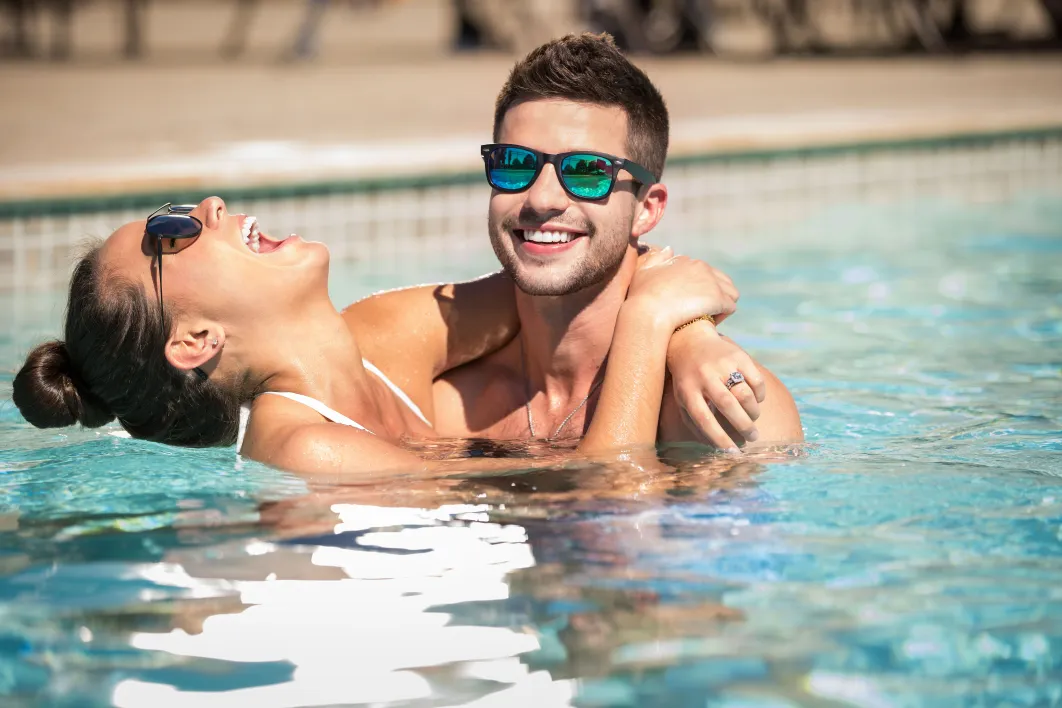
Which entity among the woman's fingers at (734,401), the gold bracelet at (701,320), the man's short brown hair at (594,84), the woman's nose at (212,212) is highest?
the man's short brown hair at (594,84)

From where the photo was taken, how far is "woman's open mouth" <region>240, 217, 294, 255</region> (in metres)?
3.25

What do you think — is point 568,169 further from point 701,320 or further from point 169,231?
point 169,231

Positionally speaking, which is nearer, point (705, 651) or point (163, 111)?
point (705, 651)

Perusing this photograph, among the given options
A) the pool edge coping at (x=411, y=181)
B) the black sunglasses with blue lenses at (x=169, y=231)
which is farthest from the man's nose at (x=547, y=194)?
the pool edge coping at (x=411, y=181)

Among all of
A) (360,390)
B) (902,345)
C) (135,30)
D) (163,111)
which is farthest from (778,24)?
(360,390)

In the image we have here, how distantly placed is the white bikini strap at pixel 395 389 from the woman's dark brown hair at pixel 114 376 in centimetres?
41

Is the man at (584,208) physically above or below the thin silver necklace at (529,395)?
above

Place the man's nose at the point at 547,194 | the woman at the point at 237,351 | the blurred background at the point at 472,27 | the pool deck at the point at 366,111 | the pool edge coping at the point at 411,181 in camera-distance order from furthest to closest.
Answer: the blurred background at the point at 472,27 < the pool deck at the point at 366,111 < the pool edge coping at the point at 411,181 < the man's nose at the point at 547,194 < the woman at the point at 237,351

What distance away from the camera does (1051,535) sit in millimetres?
2938

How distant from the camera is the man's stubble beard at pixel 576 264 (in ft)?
10.9

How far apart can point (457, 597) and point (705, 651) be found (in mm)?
568

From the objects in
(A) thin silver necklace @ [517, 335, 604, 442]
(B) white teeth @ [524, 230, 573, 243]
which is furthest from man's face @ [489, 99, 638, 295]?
(A) thin silver necklace @ [517, 335, 604, 442]

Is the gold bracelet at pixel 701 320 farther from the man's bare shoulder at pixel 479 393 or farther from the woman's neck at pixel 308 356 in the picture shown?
the woman's neck at pixel 308 356

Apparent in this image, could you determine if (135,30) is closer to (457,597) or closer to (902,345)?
(902,345)
